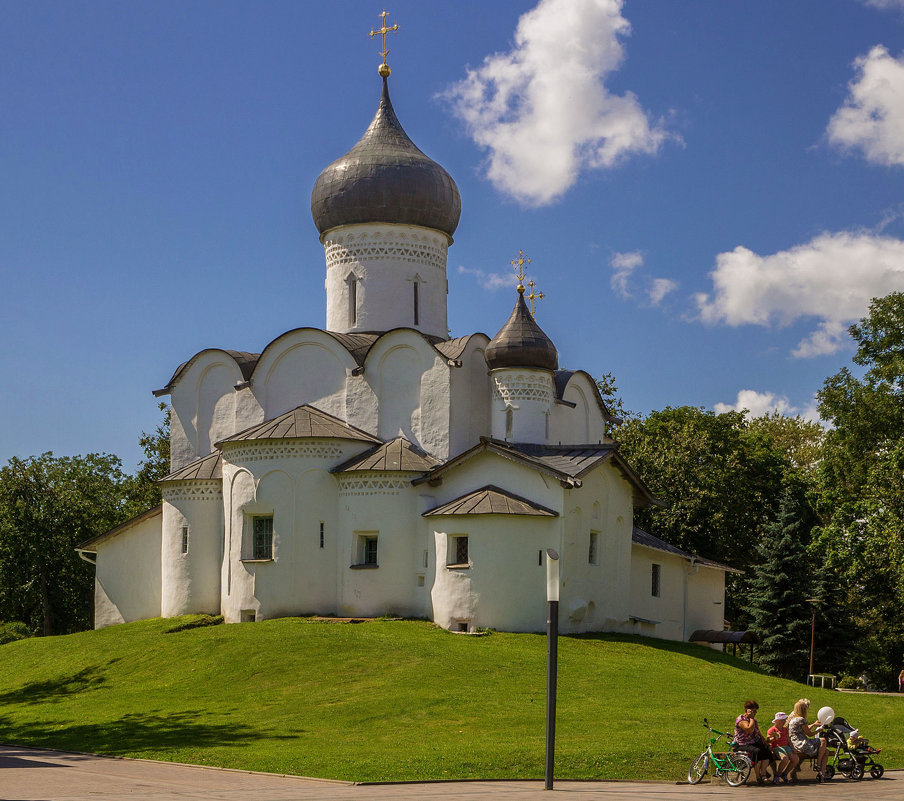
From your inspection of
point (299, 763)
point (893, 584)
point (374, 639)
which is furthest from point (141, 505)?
point (299, 763)

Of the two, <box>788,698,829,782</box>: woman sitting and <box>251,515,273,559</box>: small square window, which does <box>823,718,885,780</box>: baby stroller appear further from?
<box>251,515,273,559</box>: small square window

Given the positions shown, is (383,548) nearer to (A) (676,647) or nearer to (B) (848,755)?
(A) (676,647)

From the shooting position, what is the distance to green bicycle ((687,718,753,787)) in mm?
13766

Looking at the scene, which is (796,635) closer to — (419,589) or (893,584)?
(893,584)

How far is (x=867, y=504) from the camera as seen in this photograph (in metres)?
27.9

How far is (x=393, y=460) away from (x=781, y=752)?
1608cm

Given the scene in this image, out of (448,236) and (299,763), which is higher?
(448,236)

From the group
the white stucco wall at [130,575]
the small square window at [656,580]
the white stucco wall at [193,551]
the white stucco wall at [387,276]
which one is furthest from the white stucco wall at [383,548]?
the small square window at [656,580]

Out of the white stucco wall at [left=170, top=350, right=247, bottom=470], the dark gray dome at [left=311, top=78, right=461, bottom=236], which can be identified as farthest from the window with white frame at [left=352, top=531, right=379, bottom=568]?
the dark gray dome at [left=311, top=78, right=461, bottom=236]

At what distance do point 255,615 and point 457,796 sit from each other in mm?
17226

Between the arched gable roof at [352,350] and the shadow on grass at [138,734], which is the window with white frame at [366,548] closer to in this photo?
the arched gable roof at [352,350]

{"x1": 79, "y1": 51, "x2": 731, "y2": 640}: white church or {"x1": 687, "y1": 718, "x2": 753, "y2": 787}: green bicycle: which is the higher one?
{"x1": 79, "y1": 51, "x2": 731, "y2": 640}: white church

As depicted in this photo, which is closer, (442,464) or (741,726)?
(741,726)

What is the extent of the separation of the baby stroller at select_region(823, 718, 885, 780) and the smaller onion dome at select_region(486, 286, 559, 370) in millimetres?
15917
